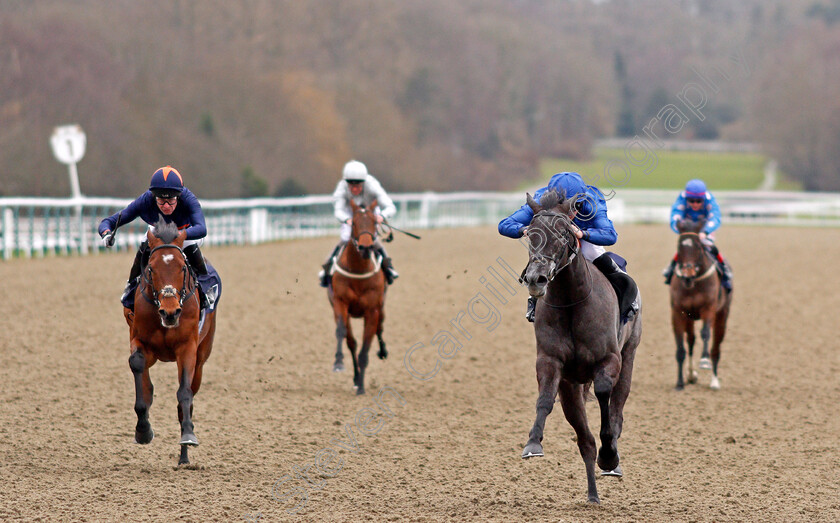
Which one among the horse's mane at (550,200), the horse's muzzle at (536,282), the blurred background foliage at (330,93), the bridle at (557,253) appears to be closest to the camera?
the horse's muzzle at (536,282)

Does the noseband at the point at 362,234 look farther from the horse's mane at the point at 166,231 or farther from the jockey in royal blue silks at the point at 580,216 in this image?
the jockey in royal blue silks at the point at 580,216

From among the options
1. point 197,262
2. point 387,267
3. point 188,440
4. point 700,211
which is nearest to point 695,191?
point 700,211

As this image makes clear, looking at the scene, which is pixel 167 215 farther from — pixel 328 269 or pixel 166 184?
pixel 328 269

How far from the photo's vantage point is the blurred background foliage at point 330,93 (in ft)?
93.1

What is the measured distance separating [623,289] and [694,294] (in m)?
3.94

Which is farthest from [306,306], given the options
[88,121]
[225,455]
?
[88,121]

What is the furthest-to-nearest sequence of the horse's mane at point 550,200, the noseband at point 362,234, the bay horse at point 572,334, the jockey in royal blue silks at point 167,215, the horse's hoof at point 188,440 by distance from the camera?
the noseband at point 362,234, the jockey in royal blue silks at point 167,215, the horse's hoof at point 188,440, the horse's mane at point 550,200, the bay horse at point 572,334

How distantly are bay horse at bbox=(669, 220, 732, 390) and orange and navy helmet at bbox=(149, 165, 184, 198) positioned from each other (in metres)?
5.05

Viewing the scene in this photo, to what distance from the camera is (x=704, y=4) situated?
105938mm

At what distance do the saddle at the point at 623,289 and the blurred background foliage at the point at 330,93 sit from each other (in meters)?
22.2

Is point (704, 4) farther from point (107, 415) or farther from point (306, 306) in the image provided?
point (107, 415)

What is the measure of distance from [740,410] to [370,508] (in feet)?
14.1

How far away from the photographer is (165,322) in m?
5.74

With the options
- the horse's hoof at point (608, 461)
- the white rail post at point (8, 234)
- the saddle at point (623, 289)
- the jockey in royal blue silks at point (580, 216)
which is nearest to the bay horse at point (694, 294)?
the saddle at point (623, 289)
